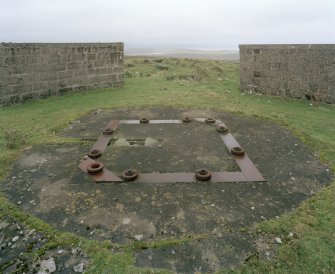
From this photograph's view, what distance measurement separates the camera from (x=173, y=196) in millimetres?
3291

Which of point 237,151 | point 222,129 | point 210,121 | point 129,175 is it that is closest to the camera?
point 129,175

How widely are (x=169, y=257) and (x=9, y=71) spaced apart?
7107 mm

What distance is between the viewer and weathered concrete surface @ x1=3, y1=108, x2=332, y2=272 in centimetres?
258

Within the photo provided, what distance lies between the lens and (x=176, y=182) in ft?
11.8

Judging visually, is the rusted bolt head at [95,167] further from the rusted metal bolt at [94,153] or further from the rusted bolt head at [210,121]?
the rusted bolt head at [210,121]

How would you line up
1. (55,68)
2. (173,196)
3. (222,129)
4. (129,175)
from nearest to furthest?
1. (173,196)
2. (129,175)
3. (222,129)
4. (55,68)

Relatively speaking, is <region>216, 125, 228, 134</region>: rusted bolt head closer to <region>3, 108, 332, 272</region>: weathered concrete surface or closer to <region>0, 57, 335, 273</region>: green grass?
<region>3, 108, 332, 272</region>: weathered concrete surface

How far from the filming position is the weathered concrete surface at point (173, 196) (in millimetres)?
2576

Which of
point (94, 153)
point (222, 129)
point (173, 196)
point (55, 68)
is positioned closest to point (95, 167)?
point (94, 153)

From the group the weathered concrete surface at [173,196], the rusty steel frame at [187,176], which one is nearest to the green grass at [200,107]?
the weathered concrete surface at [173,196]

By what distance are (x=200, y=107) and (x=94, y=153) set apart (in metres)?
3.51

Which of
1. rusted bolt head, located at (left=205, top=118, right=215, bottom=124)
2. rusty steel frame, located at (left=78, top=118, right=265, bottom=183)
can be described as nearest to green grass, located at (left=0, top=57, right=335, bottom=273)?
rusty steel frame, located at (left=78, top=118, right=265, bottom=183)

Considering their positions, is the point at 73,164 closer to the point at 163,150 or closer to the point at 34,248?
the point at 163,150

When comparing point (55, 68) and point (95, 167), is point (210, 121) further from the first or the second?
point (55, 68)
